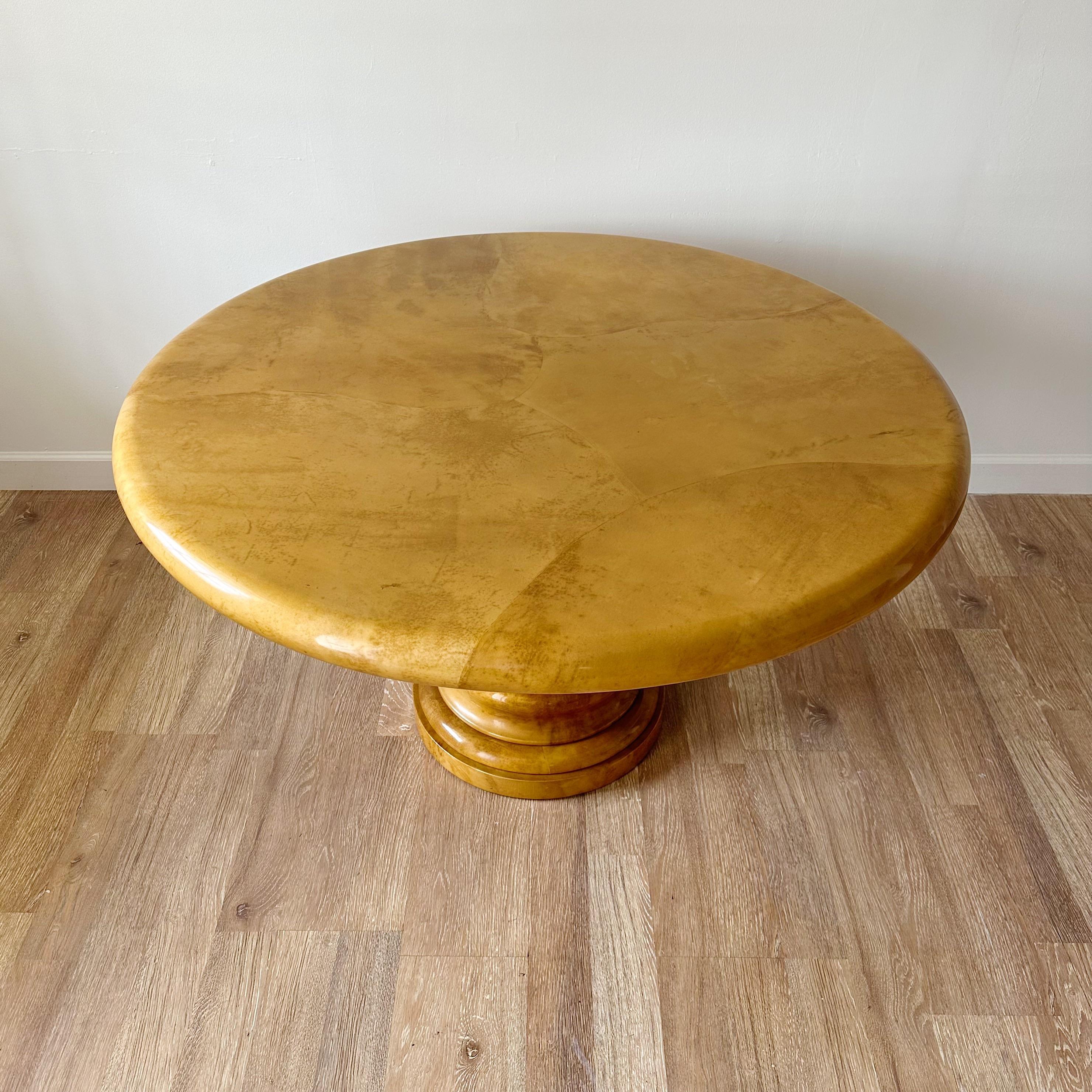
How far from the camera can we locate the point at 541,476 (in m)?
0.90

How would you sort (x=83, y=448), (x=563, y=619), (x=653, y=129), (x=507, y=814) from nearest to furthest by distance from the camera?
(x=563, y=619) → (x=507, y=814) → (x=653, y=129) → (x=83, y=448)

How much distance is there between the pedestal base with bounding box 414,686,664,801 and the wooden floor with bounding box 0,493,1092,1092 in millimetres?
35

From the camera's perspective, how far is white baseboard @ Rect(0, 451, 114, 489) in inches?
67.5

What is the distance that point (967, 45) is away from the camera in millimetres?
1284

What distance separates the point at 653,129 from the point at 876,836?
1.01 metres

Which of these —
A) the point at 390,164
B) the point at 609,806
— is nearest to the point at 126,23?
the point at 390,164

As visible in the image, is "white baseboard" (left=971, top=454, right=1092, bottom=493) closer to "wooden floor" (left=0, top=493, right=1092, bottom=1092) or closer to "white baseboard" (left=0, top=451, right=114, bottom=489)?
"wooden floor" (left=0, top=493, right=1092, bottom=1092)

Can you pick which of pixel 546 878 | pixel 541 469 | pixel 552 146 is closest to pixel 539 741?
pixel 546 878

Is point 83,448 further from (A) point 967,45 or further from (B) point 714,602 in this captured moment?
(A) point 967,45

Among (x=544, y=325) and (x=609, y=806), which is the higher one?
(x=544, y=325)

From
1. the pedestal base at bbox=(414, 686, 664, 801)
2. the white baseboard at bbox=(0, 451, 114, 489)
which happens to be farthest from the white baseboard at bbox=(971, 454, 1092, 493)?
the white baseboard at bbox=(0, 451, 114, 489)

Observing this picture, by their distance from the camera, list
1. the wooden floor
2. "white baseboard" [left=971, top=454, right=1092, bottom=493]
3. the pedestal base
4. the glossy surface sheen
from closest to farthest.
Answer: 1. the glossy surface sheen
2. the wooden floor
3. the pedestal base
4. "white baseboard" [left=971, top=454, right=1092, bottom=493]

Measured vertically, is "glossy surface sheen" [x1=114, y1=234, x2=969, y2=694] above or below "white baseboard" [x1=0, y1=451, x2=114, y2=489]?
above

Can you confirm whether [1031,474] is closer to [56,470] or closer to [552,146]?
[552,146]
